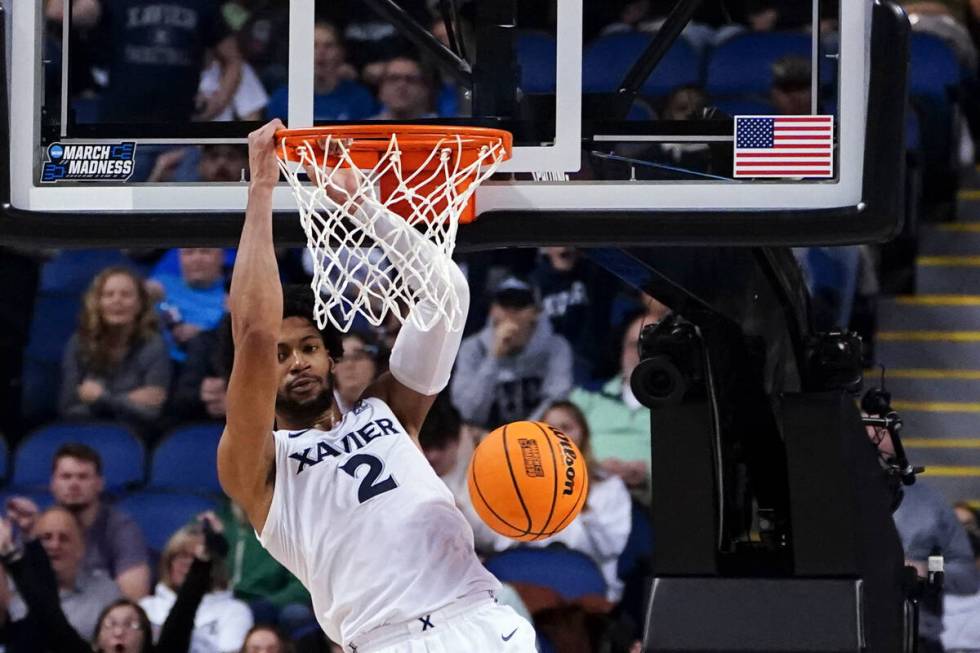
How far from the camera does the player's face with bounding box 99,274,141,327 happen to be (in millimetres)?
7066

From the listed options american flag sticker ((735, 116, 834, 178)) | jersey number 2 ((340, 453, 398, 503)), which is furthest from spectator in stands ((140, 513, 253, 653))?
american flag sticker ((735, 116, 834, 178))

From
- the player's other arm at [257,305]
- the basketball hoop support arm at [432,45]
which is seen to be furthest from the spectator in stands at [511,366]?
the player's other arm at [257,305]

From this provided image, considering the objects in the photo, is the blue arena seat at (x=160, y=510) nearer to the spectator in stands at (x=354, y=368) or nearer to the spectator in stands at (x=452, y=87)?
the spectator in stands at (x=354, y=368)

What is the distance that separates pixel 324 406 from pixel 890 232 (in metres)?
1.35

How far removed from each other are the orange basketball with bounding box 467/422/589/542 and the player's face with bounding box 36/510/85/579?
3.03m

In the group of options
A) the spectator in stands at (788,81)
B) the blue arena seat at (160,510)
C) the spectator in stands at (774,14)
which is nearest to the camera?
the spectator in stands at (788,81)

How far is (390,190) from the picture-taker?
358 centimetres

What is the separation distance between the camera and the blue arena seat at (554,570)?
20.4 ft

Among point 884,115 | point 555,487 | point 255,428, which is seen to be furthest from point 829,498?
point 255,428

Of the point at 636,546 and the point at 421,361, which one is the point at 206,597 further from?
the point at 421,361

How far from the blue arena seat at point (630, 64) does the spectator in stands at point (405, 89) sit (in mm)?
798

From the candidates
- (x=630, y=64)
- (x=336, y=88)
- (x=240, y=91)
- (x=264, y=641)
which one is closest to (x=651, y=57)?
(x=630, y=64)

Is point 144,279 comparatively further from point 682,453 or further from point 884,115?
point 884,115

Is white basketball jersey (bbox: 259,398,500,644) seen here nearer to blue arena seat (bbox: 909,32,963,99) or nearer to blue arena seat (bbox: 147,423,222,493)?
blue arena seat (bbox: 147,423,222,493)
